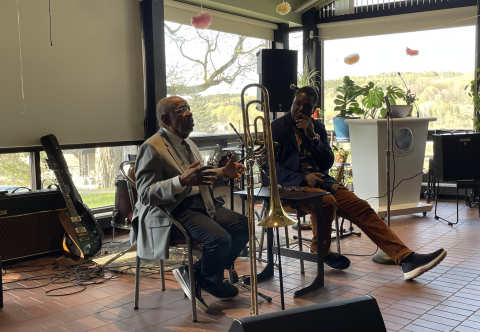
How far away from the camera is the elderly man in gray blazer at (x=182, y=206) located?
9.28 feet

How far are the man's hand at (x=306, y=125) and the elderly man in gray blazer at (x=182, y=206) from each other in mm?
893

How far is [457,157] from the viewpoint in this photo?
18.3 ft

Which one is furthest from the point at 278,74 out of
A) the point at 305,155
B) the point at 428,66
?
the point at 305,155

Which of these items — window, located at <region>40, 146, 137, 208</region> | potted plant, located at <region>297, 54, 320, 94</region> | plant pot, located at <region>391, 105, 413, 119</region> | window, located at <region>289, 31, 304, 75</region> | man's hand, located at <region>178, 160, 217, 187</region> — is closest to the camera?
man's hand, located at <region>178, 160, 217, 187</region>

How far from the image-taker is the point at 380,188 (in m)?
5.48

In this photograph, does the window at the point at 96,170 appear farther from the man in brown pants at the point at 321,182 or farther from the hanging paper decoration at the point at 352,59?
the hanging paper decoration at the point at 352,59

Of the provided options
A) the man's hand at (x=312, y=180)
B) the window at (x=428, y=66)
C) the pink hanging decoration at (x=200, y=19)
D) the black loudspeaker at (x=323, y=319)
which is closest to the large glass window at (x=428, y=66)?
the window at (x=428, y=66)

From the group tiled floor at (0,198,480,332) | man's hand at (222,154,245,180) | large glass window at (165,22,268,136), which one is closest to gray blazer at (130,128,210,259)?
man's hand at (222,154,245,180)

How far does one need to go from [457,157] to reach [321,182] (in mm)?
2612

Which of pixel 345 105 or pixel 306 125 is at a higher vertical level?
pixel 345 105

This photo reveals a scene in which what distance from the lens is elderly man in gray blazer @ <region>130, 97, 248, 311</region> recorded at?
2.83 m

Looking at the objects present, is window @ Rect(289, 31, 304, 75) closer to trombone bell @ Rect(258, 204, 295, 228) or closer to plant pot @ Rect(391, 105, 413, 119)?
plant pot @ Rect(391, 105, 413, 119)

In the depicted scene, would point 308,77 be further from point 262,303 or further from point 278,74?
point 262,303

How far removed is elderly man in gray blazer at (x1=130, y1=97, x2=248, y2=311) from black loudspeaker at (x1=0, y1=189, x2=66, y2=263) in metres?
1.63
